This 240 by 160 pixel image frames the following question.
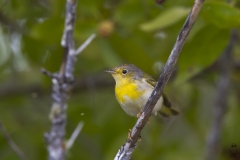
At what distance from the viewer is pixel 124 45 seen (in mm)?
3912

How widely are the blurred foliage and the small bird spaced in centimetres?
18

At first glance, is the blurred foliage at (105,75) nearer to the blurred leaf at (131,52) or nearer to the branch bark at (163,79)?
the blurred leaf at (131,52)

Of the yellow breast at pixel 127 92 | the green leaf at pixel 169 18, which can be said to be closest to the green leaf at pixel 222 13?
the green leaf at pixel 169 18

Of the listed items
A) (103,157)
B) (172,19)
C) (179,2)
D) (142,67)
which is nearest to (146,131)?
(103,157)

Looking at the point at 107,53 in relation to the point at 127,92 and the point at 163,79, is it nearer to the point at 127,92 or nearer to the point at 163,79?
the point at 127,92

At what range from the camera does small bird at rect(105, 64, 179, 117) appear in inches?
131

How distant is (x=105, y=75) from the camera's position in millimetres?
5059

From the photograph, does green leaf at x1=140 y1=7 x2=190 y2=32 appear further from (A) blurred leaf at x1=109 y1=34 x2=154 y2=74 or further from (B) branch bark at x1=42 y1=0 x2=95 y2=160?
(A) blurred leaf at x1=109 y1=34 x2=154 y2=74

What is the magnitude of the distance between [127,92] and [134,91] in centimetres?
5

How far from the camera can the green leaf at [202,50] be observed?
3443 millimetres

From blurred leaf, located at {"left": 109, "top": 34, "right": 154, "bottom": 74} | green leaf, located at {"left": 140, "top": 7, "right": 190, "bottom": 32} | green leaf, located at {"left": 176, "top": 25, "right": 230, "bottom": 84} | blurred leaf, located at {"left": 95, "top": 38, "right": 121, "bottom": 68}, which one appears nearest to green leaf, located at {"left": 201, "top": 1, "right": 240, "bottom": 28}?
green leaf, located at {"left": 140, "top": 7, "right": 190, "bottom": 32}

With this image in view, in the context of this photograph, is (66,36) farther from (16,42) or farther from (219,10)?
(16,42)

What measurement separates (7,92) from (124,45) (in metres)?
1.44

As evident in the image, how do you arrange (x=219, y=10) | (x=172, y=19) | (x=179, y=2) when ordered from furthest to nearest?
(x=179, y=2) < (x=172, y=19) < (x=219, y=10)
